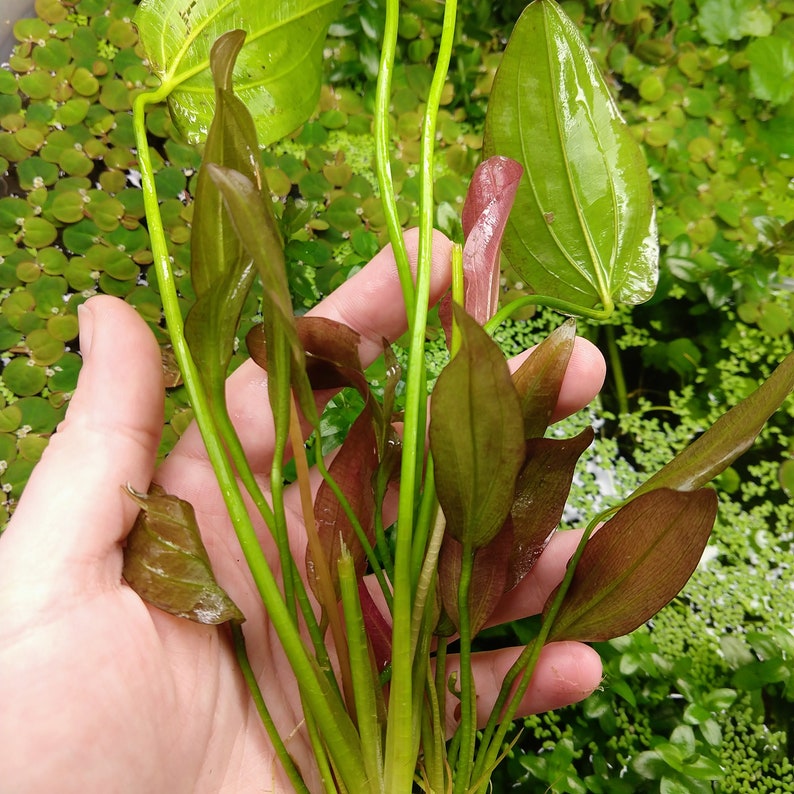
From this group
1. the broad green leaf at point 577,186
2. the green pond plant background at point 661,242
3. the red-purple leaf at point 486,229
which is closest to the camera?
the red-purple leaf at point 486,229

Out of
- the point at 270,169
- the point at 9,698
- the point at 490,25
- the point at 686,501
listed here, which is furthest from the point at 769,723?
the point at 490,25

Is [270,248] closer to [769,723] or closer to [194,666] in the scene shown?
[194,666]

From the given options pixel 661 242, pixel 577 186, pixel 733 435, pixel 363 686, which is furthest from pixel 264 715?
pixel 661 242

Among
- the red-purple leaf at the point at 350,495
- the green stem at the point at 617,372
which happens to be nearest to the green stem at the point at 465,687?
the red-purple leaf at the point at 350,495

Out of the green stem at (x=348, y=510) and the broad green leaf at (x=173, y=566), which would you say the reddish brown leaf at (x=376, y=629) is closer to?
the green stem at (x=348, y=510)

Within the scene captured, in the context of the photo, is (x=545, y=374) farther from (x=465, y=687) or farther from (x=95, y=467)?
(x=95, y=467)

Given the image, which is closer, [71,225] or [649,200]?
[649,200]

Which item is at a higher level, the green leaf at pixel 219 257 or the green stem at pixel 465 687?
the green leaf at pixel 219 257
